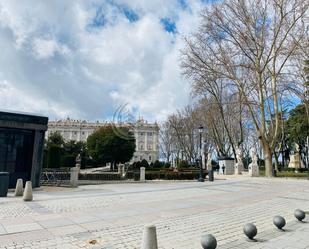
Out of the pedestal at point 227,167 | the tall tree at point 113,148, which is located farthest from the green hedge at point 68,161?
the pedestal at point 227,167

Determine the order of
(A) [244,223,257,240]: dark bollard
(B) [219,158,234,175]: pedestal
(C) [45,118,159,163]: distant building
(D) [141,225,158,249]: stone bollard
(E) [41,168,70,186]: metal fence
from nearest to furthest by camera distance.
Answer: (D) [141,225,158,249]: stone bollard
(A) [244,223,257,240]: dark bollard
(E) [41,168,70,186]: metal fence
(B) [219,158,234,175]: pedestal
(C) [45,118,159,163]: distant building

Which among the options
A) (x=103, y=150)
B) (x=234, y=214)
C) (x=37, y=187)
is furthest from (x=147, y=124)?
(x=234, y=214)

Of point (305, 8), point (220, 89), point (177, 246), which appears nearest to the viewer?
point (177, 246)

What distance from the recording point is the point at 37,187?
18.1 meters

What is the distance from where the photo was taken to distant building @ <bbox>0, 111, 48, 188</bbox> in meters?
17.0

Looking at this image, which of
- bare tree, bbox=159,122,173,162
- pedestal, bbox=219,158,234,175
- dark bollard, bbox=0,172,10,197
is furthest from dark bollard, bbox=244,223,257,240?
bare tree, bbox=159,122,173,162

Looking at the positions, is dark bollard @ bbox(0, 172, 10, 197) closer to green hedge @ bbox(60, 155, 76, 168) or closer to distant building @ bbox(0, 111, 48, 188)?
distant building @ bbox(0, 111, 48, 188)

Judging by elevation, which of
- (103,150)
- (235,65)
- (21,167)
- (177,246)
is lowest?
(177,246)

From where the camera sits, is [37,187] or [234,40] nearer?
[37,187]

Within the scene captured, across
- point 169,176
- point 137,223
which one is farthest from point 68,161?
point 137,223

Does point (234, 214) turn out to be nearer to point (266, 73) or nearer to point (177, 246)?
point (177, 246)

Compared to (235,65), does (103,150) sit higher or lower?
lower

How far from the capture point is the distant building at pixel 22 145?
55.6ft

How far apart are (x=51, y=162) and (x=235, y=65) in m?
21.9
